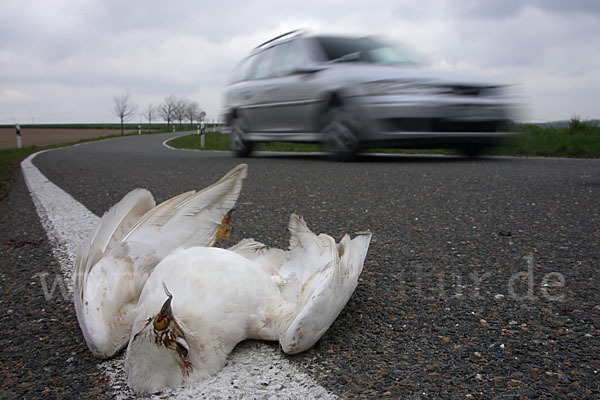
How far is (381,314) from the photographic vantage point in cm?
192

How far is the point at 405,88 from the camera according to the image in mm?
6684

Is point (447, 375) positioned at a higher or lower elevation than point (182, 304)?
lower

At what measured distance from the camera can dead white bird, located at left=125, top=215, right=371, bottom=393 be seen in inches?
51.2

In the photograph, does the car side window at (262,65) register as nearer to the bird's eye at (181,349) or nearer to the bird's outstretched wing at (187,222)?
the bird's outstretched wing at (187,222)

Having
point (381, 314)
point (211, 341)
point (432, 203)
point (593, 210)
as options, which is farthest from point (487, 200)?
point (211, 341)

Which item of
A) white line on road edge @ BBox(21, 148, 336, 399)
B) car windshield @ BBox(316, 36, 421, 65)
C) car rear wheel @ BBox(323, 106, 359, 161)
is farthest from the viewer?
car windshield @ BBox(316, 36, 421, 65)

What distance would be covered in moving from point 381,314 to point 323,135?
A: 584 cm

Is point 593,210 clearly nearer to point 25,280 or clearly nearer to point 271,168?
point 25,280

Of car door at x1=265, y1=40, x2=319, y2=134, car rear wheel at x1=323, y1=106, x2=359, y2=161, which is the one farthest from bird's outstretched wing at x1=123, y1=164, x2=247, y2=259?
car door at x1=265, y1=40, x2=319, y2=134

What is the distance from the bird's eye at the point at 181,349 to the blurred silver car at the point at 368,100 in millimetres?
5716

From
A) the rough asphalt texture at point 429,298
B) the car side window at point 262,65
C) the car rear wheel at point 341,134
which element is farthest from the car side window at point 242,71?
the rough asphalt texture at point 429,298

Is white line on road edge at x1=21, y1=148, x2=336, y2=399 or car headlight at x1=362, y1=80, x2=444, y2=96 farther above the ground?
car headlight at x1=362, y1=80, x2=444, y2=96

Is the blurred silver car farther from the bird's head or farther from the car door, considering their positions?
the bird's head

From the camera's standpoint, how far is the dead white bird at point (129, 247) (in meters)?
1.53
